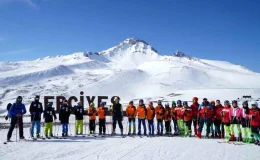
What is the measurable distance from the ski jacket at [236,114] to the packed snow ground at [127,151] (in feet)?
6.10

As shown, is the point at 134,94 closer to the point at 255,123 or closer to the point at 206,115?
the point at 206,115

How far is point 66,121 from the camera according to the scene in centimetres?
1597

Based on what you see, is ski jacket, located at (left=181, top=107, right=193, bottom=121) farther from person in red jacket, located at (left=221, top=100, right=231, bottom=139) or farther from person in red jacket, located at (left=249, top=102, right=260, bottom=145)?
person in red jacket, located at (left=249, top=102, right=260, bottom=145)

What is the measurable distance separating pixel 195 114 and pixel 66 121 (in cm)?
800

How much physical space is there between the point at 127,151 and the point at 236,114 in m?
6.80

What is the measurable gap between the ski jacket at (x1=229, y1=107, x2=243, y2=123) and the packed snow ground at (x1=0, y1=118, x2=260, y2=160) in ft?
6.10

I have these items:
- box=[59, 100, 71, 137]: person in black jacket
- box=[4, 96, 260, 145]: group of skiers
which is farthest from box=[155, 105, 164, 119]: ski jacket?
box=[59, 100, 71, 137]: person in black jacket

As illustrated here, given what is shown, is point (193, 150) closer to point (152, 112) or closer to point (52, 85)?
point (152, 112)

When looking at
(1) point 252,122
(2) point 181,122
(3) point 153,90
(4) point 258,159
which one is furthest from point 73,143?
(3) point 153,90

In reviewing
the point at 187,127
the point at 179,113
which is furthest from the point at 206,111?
the point at 179,113

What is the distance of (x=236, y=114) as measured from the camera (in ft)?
46.3

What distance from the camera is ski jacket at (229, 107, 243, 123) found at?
14000 millimetres

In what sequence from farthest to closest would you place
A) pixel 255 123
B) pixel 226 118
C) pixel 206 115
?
pixel 206 115 → pixel 226 118 → pixel 255 123

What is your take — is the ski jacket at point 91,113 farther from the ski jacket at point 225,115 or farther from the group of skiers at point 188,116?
the ski jacket at point 225,115
